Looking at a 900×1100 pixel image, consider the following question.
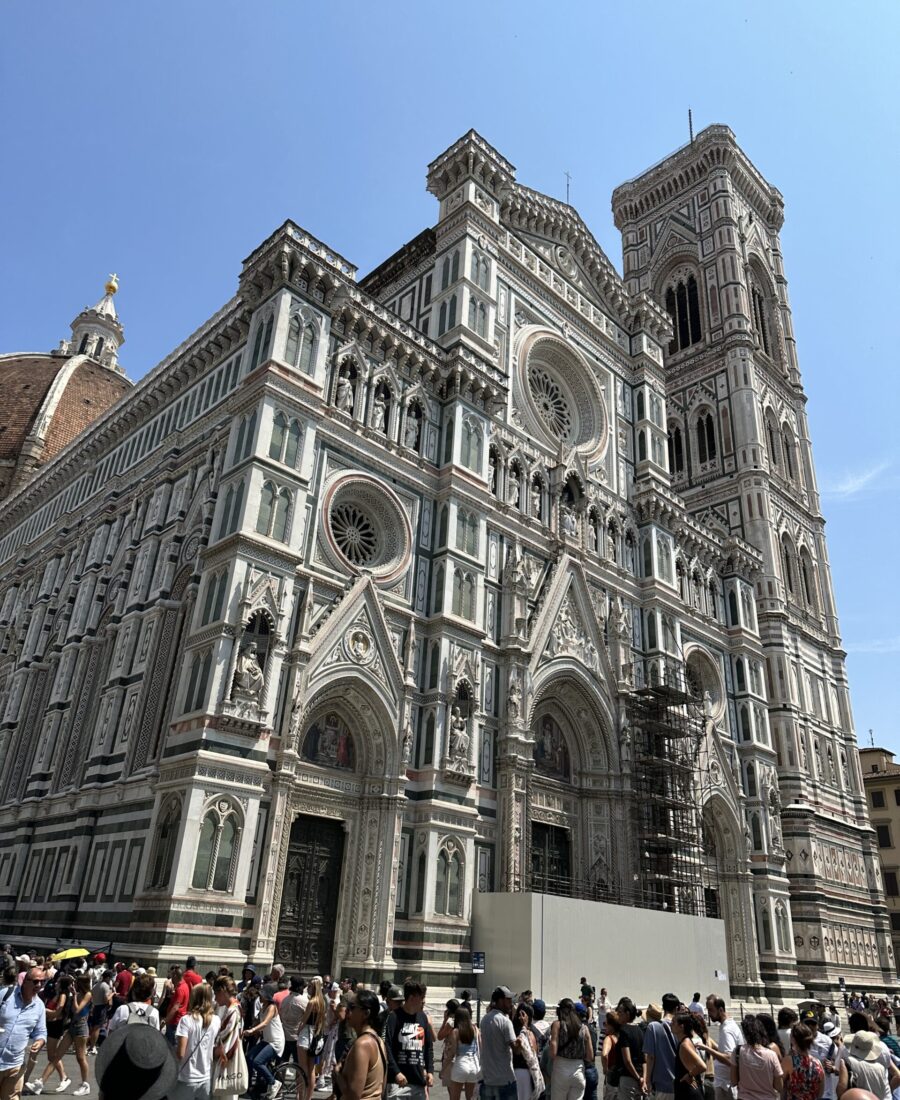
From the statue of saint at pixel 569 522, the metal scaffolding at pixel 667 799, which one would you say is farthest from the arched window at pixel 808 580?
the statue of saint at pixel 569 522

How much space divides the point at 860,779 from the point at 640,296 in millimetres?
29074

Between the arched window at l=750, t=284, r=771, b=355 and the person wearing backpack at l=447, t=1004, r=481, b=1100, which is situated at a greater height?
the arched window at l=750, t=284, r=771, b=355

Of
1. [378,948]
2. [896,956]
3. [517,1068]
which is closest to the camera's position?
[517,1068]

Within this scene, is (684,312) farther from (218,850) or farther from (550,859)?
(218,850)

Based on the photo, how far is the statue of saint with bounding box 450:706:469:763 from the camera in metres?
24.2

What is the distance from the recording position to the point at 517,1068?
8.98m

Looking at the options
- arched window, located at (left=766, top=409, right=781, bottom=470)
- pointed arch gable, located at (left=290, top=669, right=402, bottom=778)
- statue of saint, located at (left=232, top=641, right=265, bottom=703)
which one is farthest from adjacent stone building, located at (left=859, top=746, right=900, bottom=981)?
statue of saint, located at (left=232, top=641, right=265, bottom=703)

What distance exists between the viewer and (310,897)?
21422 millimetres

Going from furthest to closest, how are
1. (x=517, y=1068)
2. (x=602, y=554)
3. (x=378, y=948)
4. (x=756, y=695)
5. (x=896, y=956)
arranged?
(x=896, y=956)
(x=756, y=695)
(x=602, y=554)
(x=378, y=948)
(x=517, y=1068)

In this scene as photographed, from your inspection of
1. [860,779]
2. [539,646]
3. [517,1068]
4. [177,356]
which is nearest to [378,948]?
[539,646]

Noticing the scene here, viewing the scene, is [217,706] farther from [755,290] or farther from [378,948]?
[755,290]

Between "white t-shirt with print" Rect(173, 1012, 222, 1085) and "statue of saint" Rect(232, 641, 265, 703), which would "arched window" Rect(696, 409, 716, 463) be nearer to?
"statue of saint" Rect(232, 641, 265, 703)

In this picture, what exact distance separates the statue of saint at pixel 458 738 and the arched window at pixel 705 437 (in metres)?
32.9

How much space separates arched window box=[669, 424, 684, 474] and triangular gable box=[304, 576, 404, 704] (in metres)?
34.0
